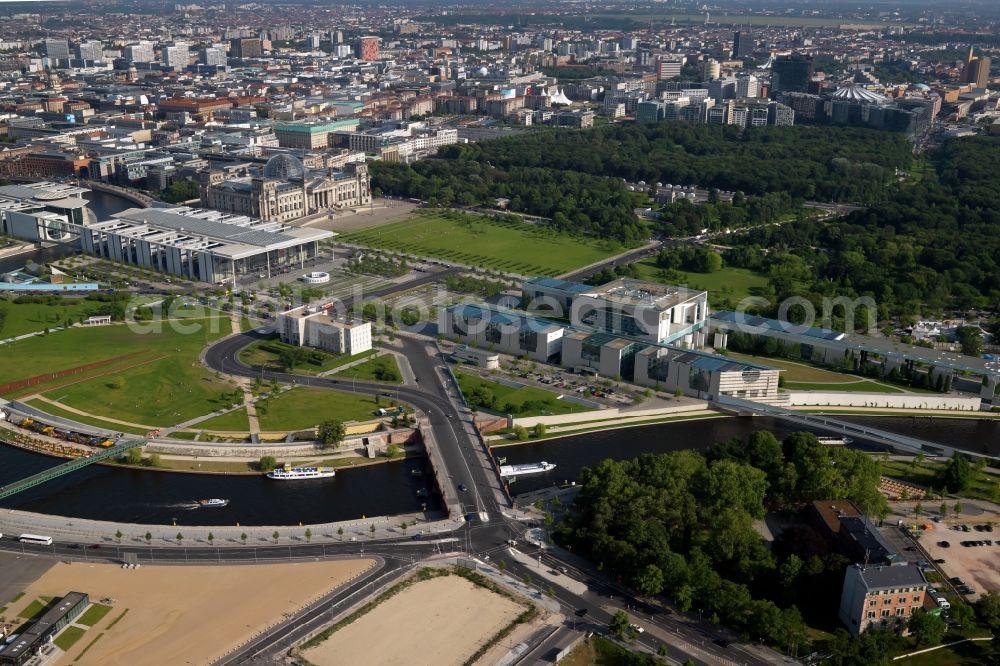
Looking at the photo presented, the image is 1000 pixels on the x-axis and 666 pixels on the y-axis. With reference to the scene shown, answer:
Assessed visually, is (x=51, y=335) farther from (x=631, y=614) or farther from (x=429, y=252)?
(x=631, y=614)

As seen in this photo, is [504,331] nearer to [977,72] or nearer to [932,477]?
[932,477]

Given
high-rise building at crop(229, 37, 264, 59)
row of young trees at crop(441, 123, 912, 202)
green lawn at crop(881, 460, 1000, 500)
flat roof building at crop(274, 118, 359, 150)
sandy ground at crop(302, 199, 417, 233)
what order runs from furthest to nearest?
high-rise building at crop(229, 37, 264, 59) → flat roof building at crop(274, 118, 359, 150) → row of young trees at crop(441, 123, 912, 202) → sandy ground at crop(302, 199, 417, 233) → green lawn at crop(881, 460, 1000, 500)

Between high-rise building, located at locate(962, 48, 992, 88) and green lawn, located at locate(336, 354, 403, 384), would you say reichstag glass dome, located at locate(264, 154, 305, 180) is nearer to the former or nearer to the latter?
green lawn, located at locate(336, 354, 403, 384)

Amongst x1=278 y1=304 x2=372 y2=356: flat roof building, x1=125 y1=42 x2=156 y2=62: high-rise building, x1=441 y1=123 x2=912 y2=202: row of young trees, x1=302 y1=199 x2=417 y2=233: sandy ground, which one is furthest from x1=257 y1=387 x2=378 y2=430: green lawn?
x1=125 y1=42 x2=156 y2=62: high-rise building

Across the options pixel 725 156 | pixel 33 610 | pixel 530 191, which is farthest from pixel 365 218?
pixel 33 610

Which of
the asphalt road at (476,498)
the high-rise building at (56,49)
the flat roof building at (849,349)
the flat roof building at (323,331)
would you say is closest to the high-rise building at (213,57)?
the high-rise building at (56,49)
